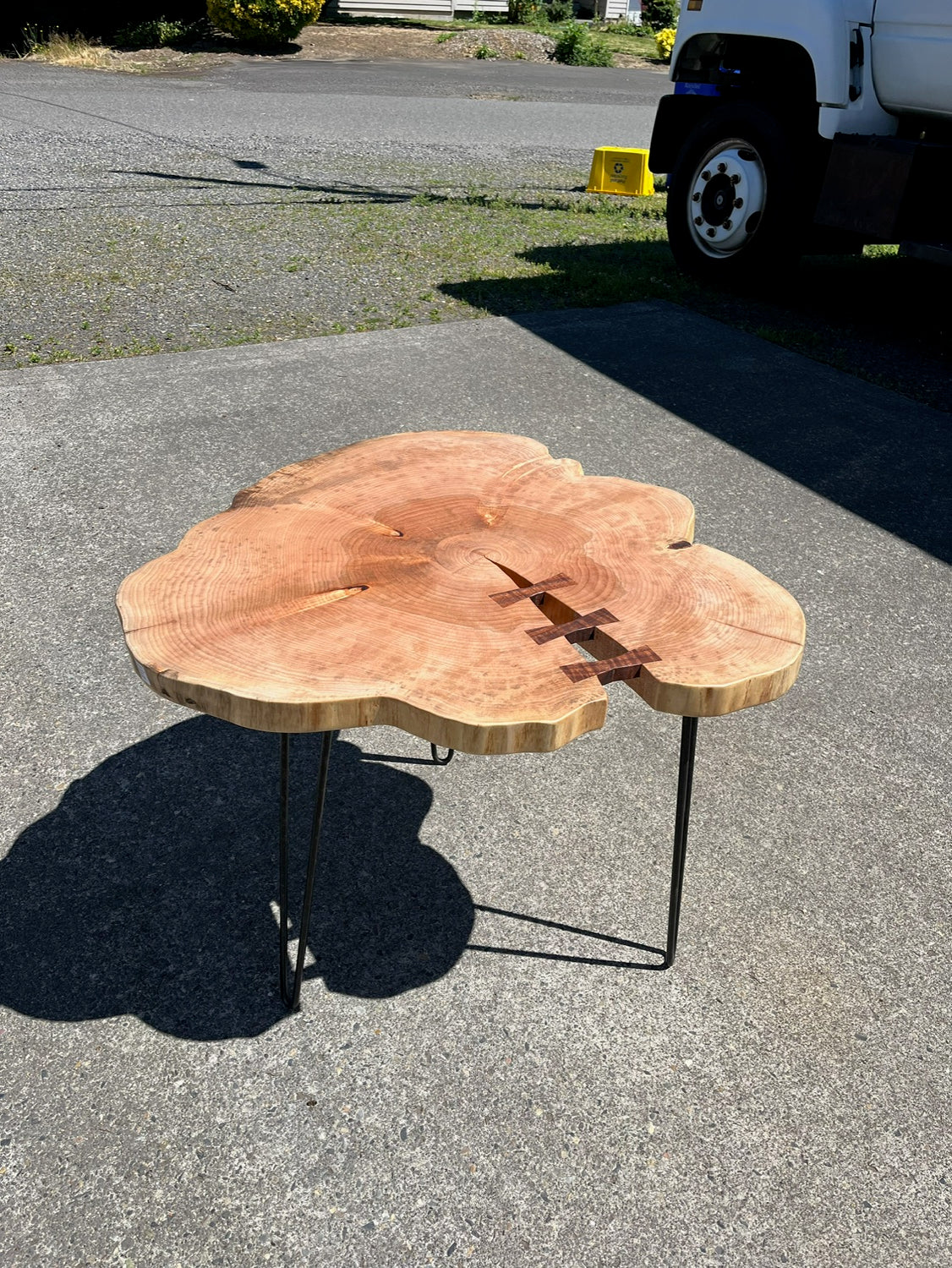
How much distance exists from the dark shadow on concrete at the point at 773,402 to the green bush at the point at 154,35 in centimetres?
1578

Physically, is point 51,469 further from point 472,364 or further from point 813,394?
point 813,394

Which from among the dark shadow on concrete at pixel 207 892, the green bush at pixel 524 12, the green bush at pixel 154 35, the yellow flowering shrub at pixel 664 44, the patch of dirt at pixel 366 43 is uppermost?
the green bush at pixel 524 12

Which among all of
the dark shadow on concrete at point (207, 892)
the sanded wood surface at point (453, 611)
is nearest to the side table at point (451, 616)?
the sanded wood surface at point (453, 611)

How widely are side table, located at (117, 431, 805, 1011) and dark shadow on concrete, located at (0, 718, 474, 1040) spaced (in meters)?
0.19

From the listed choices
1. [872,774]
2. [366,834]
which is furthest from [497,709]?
[872,774]

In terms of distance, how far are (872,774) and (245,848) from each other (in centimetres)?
159

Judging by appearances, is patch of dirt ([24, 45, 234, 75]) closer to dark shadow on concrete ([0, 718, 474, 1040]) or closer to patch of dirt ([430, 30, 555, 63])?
patch of dirt ([430, 30, 555, 63])

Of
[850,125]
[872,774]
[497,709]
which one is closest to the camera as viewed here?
[497,709]

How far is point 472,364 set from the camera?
5.55m

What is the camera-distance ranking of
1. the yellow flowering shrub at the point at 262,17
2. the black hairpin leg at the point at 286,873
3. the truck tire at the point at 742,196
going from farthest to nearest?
1. the yellow flowering shrub at the point at 262,17
2. the truck tire at the point at 742,196
3. the black hairpin leg at the point at 286,873

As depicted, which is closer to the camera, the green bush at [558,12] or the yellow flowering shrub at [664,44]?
the yellow flowering shrub at [664,44]

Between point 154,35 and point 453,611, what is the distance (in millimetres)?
21128

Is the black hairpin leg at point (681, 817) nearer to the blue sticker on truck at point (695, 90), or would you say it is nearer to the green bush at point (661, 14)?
the blue sticker on truck at point (695, 90)

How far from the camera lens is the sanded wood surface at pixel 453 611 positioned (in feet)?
5.51
